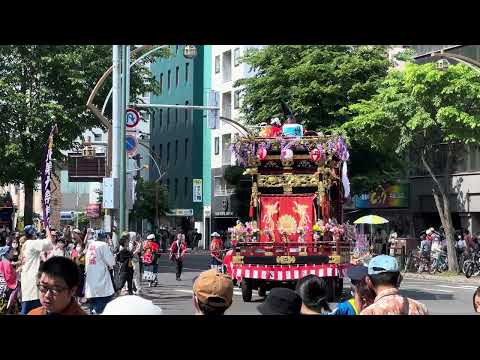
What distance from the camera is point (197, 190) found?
206 ft

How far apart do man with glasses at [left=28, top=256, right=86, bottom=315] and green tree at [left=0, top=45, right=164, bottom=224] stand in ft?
101

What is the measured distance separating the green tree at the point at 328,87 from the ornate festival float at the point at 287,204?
15.8 meters

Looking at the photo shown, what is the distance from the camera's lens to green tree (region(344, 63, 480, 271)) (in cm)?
2902

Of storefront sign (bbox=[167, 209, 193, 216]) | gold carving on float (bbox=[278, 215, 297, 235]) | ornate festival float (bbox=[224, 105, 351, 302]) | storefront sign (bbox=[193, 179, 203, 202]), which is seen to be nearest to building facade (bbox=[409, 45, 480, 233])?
ornate festival float (bbox=[224, 105, 351, 302])

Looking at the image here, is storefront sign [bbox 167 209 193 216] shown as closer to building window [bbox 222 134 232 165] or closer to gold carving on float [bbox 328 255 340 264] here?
building window [bbox 222 134 232 165]

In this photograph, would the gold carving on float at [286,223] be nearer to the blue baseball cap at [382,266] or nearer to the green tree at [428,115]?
the green tree at [428,115]

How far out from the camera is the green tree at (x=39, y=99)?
3475 cm

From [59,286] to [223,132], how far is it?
181 ft

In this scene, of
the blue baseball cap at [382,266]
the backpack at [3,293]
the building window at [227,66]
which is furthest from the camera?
the building window at [227,66]

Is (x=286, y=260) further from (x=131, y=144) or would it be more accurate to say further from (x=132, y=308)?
(x=132, y=308)

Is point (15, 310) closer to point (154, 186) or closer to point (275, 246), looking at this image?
point (275, 246)

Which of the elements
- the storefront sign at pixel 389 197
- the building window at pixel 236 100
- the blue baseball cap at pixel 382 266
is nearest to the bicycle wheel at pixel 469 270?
the storefront sign at pixel 389 197

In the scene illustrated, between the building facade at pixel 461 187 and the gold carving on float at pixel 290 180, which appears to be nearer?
the gold carving on float at pixel 290 180

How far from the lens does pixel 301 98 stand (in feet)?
127
